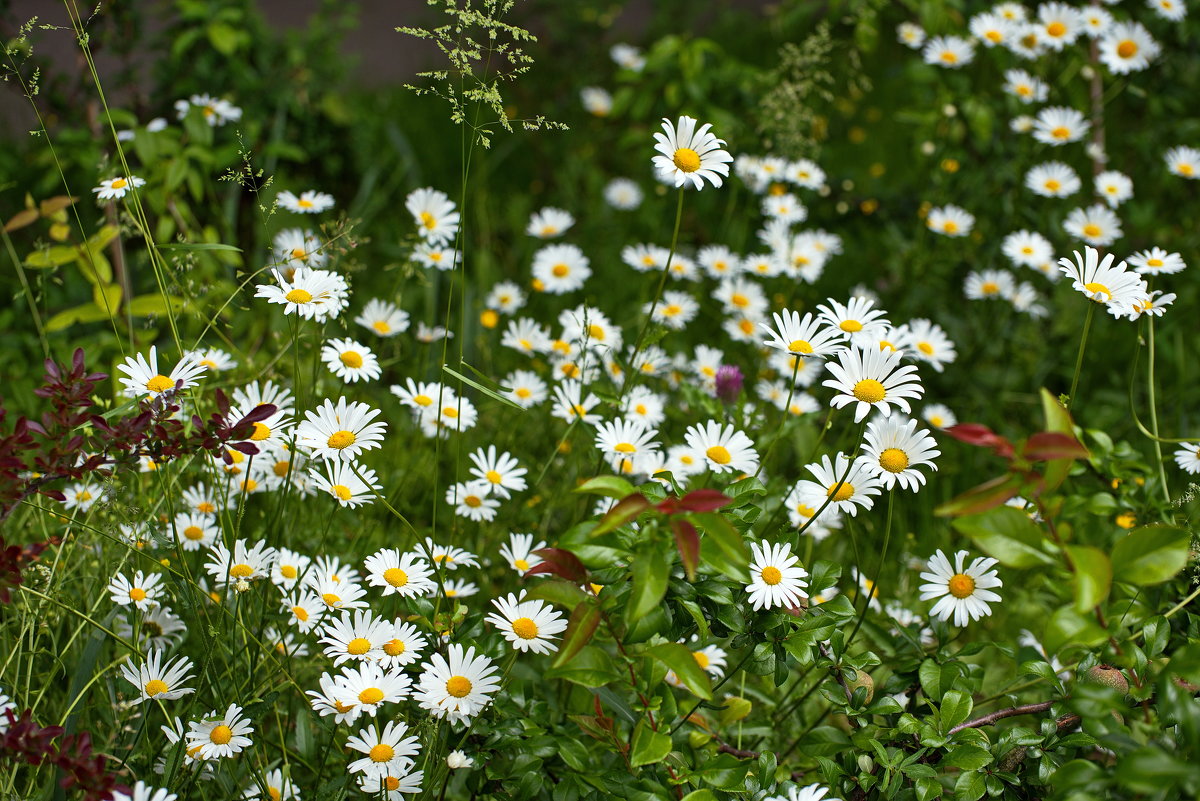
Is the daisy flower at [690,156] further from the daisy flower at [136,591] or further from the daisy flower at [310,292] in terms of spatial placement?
the daisy flower at [136,591]

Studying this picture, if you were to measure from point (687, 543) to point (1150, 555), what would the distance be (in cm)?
40

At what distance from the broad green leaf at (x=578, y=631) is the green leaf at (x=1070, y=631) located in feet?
1.36

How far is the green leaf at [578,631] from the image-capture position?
0.99 m

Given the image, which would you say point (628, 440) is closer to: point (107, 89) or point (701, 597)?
point (701, 597)

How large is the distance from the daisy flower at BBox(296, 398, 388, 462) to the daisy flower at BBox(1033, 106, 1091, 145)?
1.89 metres

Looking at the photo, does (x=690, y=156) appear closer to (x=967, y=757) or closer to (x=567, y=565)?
(x=567, y=565)

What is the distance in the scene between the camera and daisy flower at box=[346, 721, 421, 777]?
3.73ft

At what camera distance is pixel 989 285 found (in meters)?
2.53

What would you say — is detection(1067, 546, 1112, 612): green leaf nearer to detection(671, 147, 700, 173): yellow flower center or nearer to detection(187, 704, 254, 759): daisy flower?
detection(671, 147, 700, 173): yellow flower center

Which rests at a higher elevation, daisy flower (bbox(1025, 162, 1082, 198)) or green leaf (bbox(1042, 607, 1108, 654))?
daisy flower (bbox(1025, 162, 1082, 198))

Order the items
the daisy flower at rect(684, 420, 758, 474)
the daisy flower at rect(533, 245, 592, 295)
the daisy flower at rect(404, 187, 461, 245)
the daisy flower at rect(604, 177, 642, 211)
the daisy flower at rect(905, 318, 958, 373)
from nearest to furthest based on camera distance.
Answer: the daisy flower at rect(684, 420, 758, 474) < the daisy flower at rect(404, 187, 461, 245) < the daisy flower at rect(905, 318, 958, 373) < the daisy flower at rect(533, 245, 592, 295) < the daisy flower at rect(604, 177, 642, 211)

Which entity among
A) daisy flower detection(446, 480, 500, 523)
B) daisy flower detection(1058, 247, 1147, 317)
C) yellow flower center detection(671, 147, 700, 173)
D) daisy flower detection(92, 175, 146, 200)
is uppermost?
daisy flower detection(92, 175, 146, 200)

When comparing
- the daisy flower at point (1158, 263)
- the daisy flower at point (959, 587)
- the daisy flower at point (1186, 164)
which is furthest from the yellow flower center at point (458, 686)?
the daisy flower at point (1186, 164)

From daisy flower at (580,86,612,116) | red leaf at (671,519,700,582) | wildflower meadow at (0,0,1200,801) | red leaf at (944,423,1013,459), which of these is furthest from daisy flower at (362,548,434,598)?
daisy flower at (580,86,612,116)
